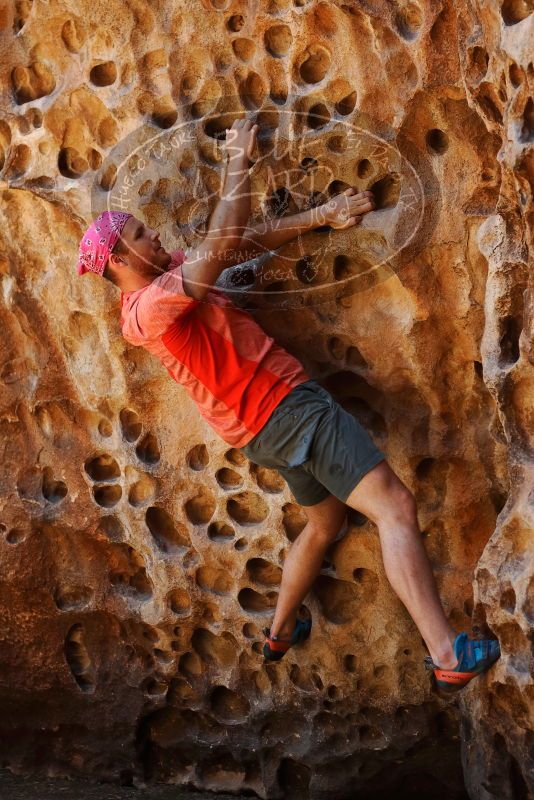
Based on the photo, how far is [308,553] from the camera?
348 centimetres

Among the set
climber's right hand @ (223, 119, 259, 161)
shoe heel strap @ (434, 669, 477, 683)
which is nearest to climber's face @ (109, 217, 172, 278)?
climber's right hand @ (223, 119, 259, 161)

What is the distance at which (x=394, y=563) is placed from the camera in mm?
3074

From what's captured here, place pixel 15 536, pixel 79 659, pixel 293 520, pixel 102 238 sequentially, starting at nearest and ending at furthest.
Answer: pixel 102 238 → pixel 293 520 → pixel 15 536 → pixel 79 659

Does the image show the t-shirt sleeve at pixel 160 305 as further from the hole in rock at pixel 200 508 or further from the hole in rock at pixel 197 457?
the hole in rock at pixel 200 508

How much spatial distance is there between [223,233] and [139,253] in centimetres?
34

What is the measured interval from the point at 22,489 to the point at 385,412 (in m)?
1.40

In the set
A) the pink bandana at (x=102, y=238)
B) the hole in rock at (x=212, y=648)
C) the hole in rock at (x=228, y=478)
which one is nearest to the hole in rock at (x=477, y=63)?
the pink bandana at (x=102, y=238)

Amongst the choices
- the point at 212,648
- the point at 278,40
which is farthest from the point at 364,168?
the point at 212,648

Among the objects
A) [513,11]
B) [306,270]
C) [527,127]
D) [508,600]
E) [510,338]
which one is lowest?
[508,600]

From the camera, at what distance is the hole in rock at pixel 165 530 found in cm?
386

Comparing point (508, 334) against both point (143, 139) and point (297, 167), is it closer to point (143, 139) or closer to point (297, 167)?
A: point (297, 167)

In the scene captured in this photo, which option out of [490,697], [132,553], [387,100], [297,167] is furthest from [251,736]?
[387,100]

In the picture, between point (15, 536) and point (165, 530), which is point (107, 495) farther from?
point (15, 536)

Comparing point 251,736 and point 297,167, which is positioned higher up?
point 297,167
